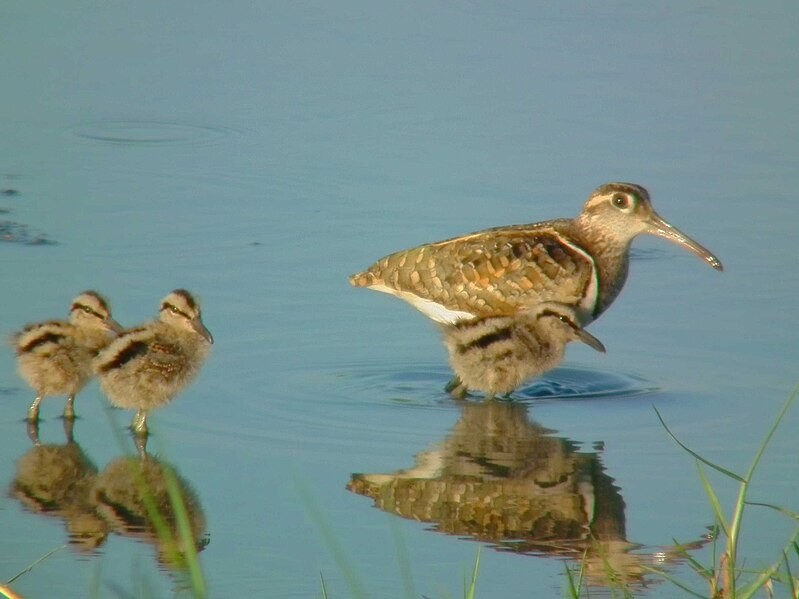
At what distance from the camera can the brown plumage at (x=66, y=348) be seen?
27.8ft

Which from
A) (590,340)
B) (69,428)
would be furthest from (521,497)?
Result: (69,428)

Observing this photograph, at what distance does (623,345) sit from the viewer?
10.2 m

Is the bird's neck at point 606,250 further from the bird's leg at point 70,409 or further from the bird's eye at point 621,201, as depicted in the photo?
the bird's leg at point 70,409

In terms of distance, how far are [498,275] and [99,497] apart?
11.1 ft

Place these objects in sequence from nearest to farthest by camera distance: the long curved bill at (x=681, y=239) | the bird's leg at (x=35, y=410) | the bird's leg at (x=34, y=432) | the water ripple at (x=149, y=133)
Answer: the bird's leg at (x=34, y=432), the bird's leg at (x=35, y=410), the long curved bill at (x=681, y=239), the water ripple at (x=149, y=133)

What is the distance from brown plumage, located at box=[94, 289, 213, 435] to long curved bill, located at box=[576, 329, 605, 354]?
2.10 m

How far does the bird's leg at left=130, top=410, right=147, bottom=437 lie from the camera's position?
874 centimetres

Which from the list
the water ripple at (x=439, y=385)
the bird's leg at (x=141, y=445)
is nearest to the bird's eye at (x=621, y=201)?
the water ripple at (x=439, y=385)

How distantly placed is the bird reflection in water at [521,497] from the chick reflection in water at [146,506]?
0.82m

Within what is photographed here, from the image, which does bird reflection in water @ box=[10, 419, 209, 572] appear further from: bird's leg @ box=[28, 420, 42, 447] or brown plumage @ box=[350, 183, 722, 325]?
brown plumage @ box=[350, 183, 722, 325]

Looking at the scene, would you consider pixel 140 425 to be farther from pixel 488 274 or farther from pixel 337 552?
pixel 337 552

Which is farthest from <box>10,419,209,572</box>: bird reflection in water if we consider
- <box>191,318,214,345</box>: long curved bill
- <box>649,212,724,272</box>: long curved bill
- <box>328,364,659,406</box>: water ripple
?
<box>649,212,724,272</box>: long curved bill

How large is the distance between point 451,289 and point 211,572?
12.3 feet

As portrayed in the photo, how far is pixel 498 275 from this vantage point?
10.1 m
